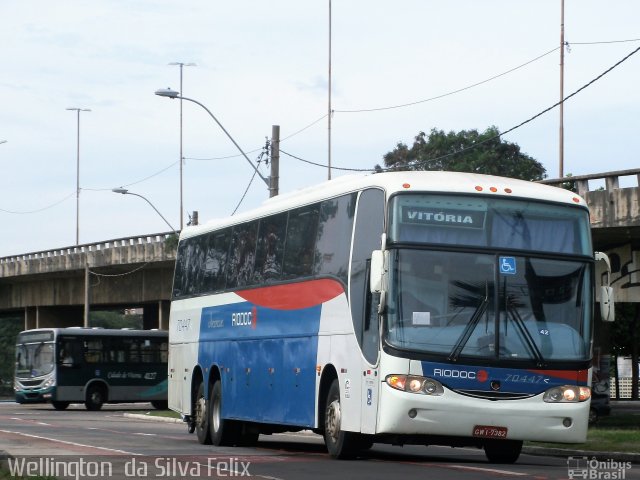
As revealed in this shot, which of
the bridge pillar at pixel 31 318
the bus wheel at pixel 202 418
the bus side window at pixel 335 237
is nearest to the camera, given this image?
the bus side window at pixel 335 237

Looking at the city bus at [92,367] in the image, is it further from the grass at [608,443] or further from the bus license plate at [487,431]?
the bus license plate at [487,431]

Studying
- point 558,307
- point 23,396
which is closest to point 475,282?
point 558,307

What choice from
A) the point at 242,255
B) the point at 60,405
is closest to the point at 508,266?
the point at 242,255

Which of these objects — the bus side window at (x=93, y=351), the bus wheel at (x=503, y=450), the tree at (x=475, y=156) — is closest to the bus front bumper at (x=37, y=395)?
the bus side window at (x=93, y=351)

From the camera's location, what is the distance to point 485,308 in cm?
1745

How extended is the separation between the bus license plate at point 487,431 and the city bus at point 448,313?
2 centimetres

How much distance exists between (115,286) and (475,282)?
184 feet

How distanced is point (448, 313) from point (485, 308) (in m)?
0.47

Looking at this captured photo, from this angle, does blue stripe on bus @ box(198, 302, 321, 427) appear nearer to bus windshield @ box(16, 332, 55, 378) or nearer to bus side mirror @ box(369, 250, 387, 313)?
bus side mirror @ box(369, 250, 387, 313)

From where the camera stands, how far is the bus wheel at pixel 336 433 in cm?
1889

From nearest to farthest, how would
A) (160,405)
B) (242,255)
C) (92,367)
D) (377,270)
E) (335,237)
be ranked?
(377,270) < (335,237) < (242,255) < (92,367) < (160,405)

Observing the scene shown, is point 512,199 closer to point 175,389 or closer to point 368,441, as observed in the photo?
point 368,441

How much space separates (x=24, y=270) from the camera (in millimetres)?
76750

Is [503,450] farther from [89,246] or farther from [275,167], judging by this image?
[89,246]
